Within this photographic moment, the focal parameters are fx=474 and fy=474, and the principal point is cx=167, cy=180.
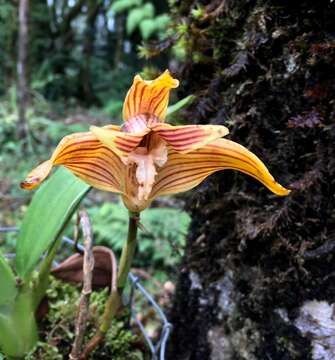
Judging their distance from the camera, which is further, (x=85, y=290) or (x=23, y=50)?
(x=23, y=50)

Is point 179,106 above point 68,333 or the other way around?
above

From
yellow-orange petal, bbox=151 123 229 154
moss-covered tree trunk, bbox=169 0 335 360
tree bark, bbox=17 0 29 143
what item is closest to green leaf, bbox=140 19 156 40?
tree bark, bbox=17 0 29 143

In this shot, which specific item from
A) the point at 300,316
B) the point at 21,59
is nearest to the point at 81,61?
the point at 21,59

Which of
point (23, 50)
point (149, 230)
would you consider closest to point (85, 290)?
point (149, 230)

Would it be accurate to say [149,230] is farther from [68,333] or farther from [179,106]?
[179,106]

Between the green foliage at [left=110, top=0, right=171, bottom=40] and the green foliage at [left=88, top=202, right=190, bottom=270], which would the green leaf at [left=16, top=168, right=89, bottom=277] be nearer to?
the green foliage at [left=88, top=202, right=190, bottom=270]

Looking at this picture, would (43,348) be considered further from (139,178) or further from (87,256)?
(139,178)
